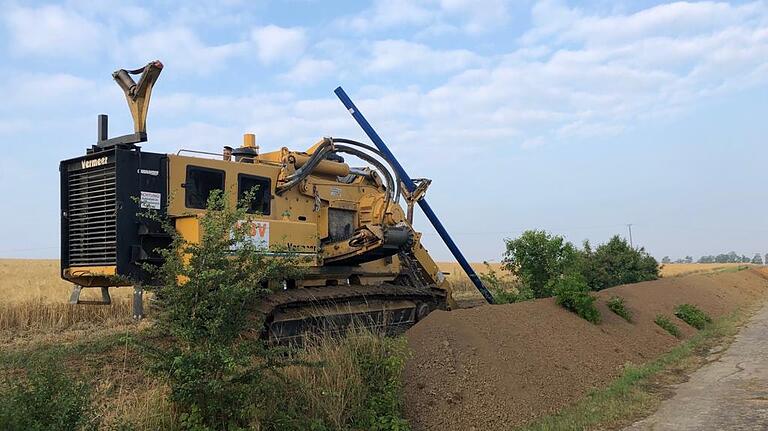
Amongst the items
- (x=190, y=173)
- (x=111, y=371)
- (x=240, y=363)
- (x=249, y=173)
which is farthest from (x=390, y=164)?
(x=240, y=363)

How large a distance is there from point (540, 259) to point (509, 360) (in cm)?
691

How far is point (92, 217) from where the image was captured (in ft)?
30.1

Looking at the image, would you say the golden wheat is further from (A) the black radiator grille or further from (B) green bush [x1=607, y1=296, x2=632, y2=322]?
(B) green bush [x1=607, y1=296, x2=632, y2=322]

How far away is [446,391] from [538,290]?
862 centimetres

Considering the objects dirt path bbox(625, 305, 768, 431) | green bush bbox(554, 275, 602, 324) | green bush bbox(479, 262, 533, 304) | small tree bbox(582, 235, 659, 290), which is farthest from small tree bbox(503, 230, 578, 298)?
small tree bbox(582, 235, 659, 290)

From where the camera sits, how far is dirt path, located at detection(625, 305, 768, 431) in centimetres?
673

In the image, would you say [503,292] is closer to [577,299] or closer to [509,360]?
[577,299]

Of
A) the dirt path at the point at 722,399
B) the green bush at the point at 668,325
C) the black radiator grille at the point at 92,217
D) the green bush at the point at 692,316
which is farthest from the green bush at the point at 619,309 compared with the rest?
the black radiator grille at the point at 92,217

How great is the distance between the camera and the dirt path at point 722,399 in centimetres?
673

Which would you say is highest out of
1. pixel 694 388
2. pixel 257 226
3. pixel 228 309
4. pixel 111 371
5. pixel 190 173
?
pixel 190 173

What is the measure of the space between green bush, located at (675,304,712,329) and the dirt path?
4983 mm

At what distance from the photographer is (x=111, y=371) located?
764 centimetres

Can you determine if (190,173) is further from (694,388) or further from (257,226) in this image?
(694,388)

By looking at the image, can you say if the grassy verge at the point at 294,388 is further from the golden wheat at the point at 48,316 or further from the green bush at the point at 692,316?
the green bush at the point at 692,316
